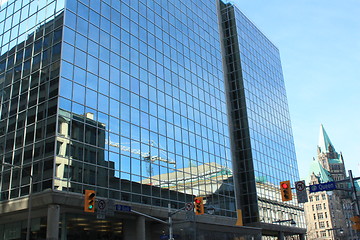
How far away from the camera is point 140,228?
39.5 meters

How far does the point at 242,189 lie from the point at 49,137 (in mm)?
40146

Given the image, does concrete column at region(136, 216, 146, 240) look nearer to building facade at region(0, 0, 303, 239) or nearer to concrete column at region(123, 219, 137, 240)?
building facade at region(0, 0, 303, 239)

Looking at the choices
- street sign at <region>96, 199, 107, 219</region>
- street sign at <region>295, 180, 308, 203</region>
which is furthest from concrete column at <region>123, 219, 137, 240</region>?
street sign at <region>295, 180, 308, 203</region>

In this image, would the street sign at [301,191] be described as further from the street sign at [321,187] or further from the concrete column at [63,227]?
the concrete column at [63,227]

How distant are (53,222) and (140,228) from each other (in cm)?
1049

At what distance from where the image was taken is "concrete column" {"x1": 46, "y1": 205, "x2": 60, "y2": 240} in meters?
31.0

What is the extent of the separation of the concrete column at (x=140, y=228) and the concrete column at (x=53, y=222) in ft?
32.3

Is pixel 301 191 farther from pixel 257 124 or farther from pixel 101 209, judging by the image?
pixel 257 124

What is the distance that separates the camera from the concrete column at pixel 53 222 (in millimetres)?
30991

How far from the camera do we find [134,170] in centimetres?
3950

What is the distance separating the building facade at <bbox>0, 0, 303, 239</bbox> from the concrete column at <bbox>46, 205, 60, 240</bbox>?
8 cm

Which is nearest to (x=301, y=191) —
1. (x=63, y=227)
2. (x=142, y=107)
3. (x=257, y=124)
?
(x=63, y=227)

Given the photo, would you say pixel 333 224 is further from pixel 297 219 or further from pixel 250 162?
pixel 250 162

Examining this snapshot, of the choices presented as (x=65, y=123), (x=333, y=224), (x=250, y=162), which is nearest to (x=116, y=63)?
(x=65, y=123)
